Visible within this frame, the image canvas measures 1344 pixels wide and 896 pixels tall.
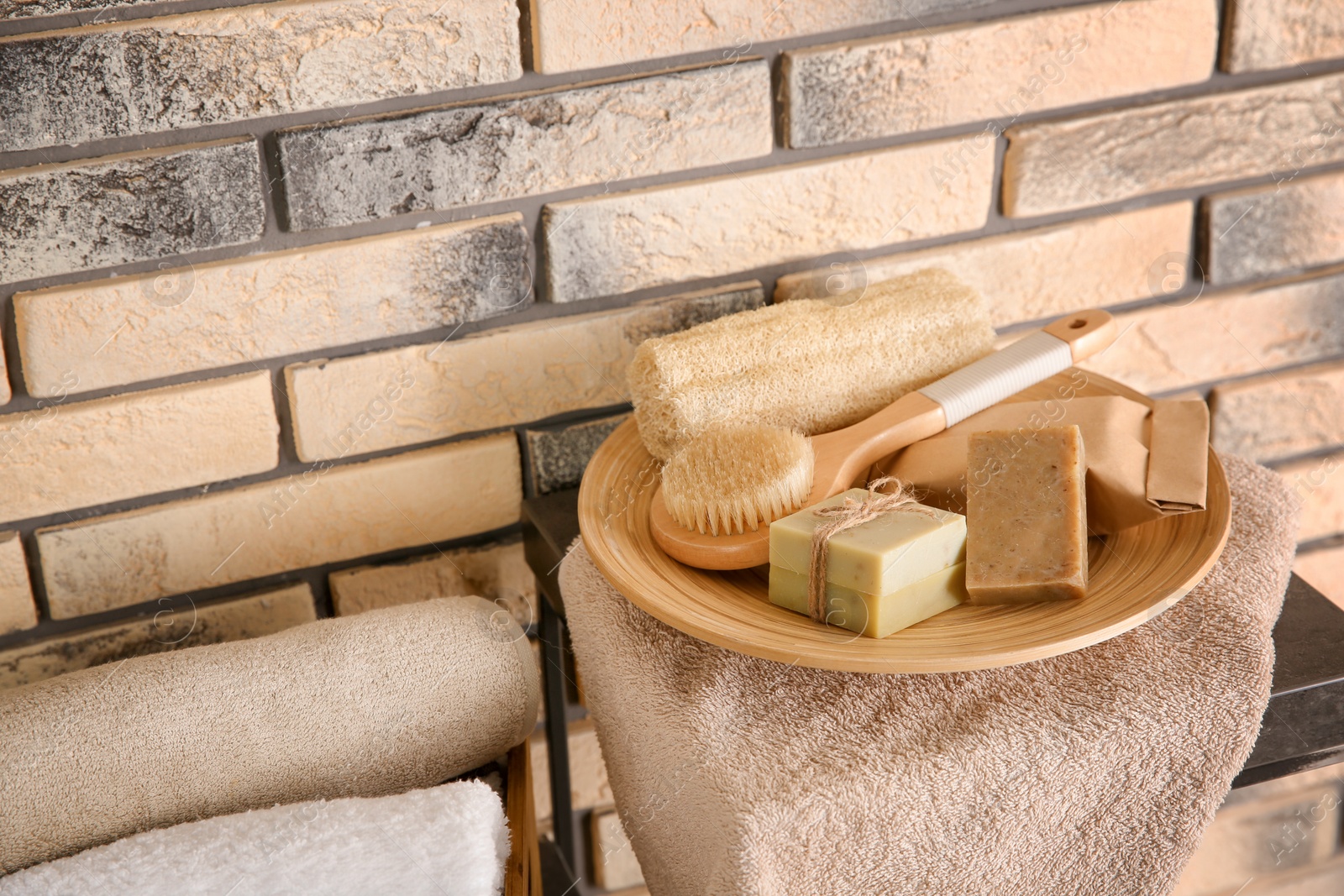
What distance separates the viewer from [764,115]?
74 cm

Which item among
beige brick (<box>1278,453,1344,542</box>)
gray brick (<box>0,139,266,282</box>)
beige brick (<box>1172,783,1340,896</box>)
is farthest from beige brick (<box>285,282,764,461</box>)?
beige brick (<box>1172,783,1340,896</box>)

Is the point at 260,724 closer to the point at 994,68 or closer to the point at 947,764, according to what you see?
the point at 947,764

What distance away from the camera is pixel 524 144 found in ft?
2.27

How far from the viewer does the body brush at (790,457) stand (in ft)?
1.90

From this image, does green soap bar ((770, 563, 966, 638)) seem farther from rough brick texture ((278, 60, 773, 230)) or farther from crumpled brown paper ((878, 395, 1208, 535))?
rough brick texture ((278, 60, 773, 230))

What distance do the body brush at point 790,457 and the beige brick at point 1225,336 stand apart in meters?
0.21

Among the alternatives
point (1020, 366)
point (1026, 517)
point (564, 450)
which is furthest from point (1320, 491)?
point (564, 450)

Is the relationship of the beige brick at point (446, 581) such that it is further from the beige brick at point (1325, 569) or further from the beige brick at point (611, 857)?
the beige brick at point (1325, 569)

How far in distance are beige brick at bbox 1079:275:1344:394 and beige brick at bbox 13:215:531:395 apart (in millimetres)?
521

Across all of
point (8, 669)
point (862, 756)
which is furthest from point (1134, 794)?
point (8, 669)

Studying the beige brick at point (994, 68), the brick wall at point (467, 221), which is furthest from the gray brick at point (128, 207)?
the beige brick at point (994, 68)

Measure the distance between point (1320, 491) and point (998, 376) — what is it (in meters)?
0.52

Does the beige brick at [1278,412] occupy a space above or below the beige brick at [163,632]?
above

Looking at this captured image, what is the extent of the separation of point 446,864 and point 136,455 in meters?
0.35
